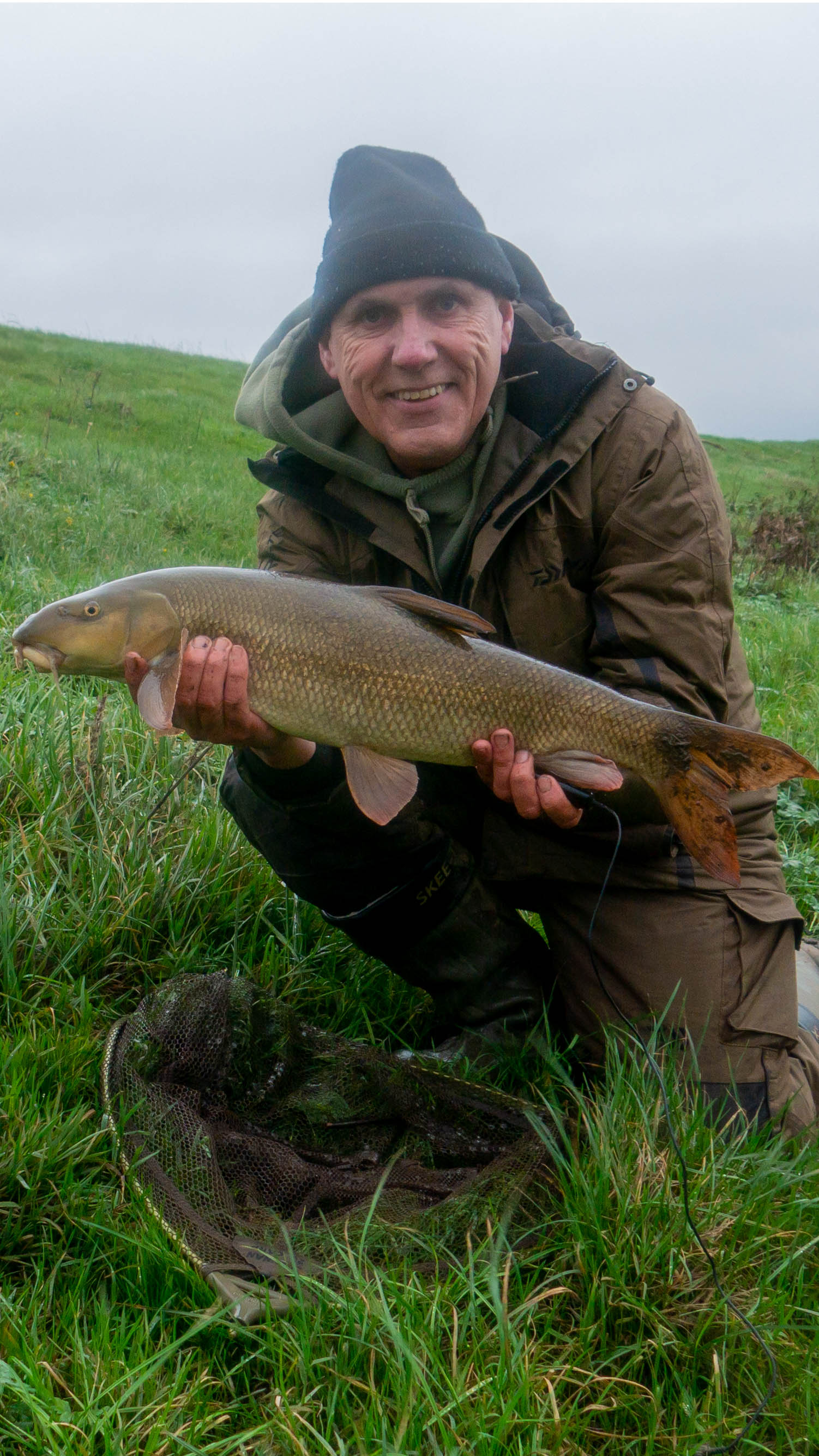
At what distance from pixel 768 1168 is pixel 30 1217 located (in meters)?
1.26

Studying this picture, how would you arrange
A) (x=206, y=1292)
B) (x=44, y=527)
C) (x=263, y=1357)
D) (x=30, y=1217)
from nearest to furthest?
(x=263, y=1357)
(x=206, y=1292)
(x=30, y=1217)
(x=44, y=527)

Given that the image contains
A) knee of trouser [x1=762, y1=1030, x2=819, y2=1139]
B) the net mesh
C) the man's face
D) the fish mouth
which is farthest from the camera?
the man's face

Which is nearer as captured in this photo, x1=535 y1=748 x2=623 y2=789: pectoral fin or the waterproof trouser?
x1=535 y1=748 x2=623 y2=789: pectoral fin

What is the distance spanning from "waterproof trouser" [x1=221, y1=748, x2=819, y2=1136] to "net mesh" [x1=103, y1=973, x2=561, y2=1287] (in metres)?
0.31

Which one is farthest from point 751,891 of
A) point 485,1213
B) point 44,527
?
point 44,527

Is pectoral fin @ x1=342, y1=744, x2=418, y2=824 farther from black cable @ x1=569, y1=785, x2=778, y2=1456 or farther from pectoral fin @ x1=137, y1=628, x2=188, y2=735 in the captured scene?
black cable @ x1=569, y1=785, x2=778, y2=1456

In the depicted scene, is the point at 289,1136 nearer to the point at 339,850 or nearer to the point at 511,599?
the point at 339,850

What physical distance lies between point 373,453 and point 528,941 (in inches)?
53.0

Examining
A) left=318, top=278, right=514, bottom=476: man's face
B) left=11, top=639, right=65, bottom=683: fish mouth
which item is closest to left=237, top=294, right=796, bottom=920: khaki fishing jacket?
left=318, top=278, right=514, bottom=476: man's face

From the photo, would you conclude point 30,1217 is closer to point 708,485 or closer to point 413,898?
point 413,898

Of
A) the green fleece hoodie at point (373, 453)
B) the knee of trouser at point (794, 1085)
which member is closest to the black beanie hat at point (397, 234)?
the green fleece hoodie at point (373, 453)

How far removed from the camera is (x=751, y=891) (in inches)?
107

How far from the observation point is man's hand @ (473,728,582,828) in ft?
7.70

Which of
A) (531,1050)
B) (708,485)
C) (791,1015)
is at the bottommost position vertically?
(531,1050)
